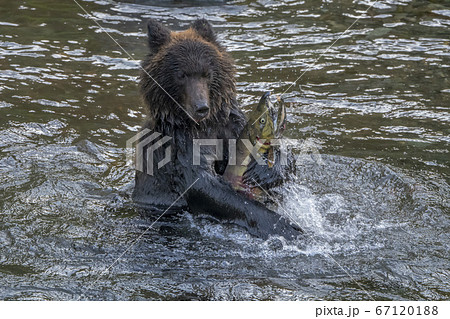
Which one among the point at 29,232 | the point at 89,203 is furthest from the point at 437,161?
the point at 29,232

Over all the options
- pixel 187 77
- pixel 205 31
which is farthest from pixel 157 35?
pixel 187 77

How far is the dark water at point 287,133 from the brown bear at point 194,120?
0.73 ft

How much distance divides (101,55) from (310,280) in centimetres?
744

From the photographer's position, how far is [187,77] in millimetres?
6605

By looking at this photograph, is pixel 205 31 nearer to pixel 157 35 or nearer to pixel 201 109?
pixel 157 35

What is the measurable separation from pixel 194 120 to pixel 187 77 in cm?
44

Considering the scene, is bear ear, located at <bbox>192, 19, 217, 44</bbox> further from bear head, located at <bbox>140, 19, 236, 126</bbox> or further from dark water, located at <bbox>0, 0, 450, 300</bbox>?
dark water, located at <bbox>0, 0, 450, 300</bbox>

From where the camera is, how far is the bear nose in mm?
6367

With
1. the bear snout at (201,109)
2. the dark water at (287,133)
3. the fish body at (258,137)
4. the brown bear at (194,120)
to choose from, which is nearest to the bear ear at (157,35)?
the brown bear at (194,120)

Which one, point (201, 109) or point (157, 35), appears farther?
point (157, 35)

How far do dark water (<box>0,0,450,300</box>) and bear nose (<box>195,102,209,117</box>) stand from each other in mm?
1177

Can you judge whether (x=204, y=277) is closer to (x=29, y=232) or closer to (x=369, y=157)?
(x=29, y=232)

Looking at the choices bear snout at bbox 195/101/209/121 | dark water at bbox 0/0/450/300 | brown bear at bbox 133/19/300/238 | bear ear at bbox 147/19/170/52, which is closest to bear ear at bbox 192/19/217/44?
brown bear at bbox 133/19/300/238

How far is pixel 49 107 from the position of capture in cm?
1002
